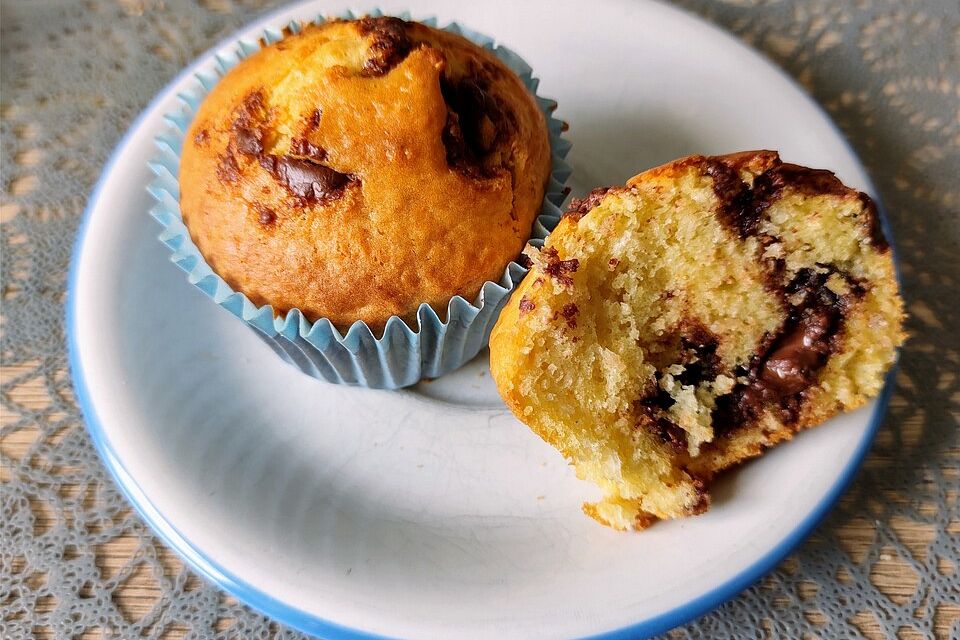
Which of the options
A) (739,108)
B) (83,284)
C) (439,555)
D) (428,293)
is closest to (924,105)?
(739,108)

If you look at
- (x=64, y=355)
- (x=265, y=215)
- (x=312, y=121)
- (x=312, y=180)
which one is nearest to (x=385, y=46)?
(x=312, y=121)

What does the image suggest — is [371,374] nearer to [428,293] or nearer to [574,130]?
[428,293]

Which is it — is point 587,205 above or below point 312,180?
above

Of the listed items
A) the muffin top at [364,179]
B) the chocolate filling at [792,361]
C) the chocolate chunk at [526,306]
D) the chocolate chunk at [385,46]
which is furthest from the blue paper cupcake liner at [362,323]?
the chocolate filling at [792,361]

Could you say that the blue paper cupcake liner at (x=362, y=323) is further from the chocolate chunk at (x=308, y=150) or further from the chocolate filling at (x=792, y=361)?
the chocolate filling at (x=792, y=361)

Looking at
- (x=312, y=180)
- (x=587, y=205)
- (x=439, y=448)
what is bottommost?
(x=439, y=448)

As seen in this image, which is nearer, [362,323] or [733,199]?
[733,199]

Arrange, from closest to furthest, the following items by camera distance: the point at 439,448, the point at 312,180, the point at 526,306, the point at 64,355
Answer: the point at 526,306 → the point at 312,180 → the point at 439,448 → the point at 64,355

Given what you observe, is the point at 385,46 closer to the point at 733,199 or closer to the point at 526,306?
the point at 526,306
